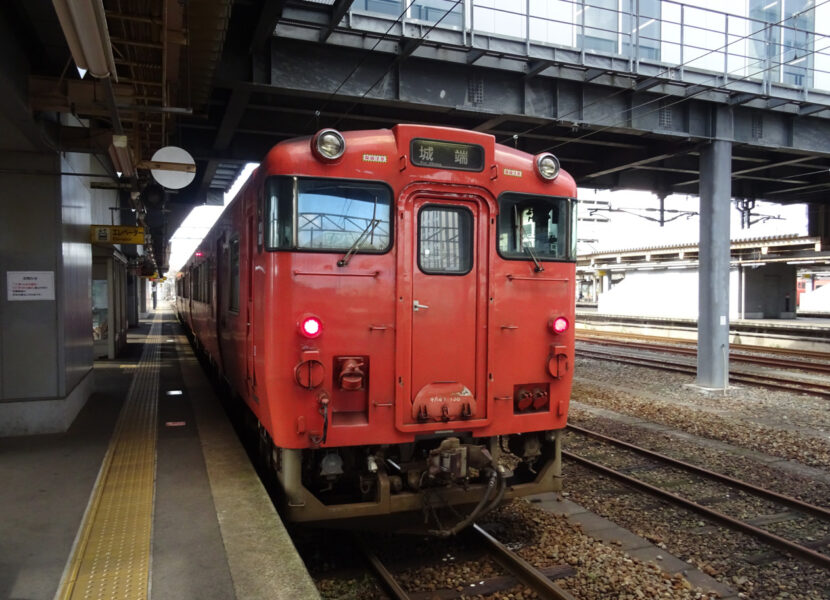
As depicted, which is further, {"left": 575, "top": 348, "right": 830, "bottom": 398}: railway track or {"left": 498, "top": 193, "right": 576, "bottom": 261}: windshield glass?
{"left": 575, "top": 348, "right": 830, "bottom": 398}: railway track

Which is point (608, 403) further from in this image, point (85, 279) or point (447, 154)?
point (85, 279)

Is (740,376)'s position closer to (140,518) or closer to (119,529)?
(140,518)

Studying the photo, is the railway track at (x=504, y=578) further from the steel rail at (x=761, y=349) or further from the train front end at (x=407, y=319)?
the steel rail at (x=761, y=349)

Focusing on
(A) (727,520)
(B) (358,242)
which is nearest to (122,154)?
(B) (358,242)

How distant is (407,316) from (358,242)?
676mm

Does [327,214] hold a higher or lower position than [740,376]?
higher

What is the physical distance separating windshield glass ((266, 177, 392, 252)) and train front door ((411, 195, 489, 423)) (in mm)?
300

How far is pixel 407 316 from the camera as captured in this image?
464 cm

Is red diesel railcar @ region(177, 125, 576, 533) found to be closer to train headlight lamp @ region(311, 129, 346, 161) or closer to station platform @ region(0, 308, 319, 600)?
train headlight lamp @ region(311, 129, 346, 161)

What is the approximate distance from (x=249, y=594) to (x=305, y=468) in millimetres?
1286

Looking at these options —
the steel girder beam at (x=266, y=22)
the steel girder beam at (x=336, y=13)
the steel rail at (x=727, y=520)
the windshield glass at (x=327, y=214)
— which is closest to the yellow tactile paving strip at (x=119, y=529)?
the windshield glass at (x=327, y=214)

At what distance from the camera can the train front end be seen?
440 cm

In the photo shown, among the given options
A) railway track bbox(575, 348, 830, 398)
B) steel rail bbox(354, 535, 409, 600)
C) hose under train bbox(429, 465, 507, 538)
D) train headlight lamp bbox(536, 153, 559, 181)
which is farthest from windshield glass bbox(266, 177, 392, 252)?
railway track bbox(575, 348, 830, 398)

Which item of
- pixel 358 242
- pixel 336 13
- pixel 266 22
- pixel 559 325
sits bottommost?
pixel 559 325
